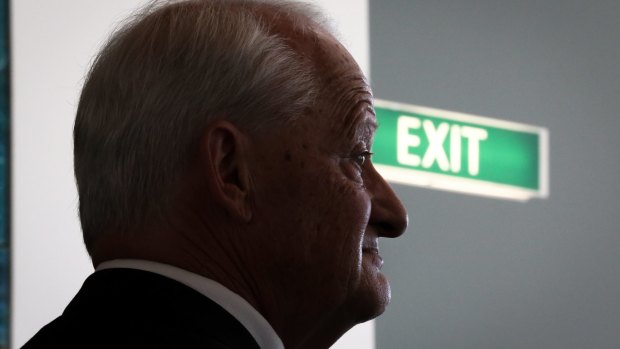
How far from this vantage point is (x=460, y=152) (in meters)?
3.07

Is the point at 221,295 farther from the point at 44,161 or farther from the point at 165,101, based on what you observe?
the point at 44,161

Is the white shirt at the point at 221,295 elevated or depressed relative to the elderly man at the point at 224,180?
depressed

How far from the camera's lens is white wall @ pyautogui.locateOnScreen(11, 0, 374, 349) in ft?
6.65

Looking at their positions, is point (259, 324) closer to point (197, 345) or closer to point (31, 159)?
point (197, 345)

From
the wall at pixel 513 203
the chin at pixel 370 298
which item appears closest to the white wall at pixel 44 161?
the chin at pixel 370 298

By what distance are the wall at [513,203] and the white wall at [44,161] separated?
1334 millimetres

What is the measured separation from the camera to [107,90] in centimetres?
93

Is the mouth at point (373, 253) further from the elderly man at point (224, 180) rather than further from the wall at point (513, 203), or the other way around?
the wall at point (513, 203)

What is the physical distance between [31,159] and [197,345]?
4.27 ft

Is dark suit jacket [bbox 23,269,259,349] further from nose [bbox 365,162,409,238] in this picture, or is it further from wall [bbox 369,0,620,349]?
wall [bbox 369,0,620,349]

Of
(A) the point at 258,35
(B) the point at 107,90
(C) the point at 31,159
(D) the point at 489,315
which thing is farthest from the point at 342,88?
(D) the point at 489,315

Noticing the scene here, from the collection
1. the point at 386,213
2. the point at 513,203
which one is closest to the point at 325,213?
the point at 386,213

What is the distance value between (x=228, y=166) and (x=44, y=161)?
1.20m

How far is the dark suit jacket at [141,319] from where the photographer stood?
32.6 inches
